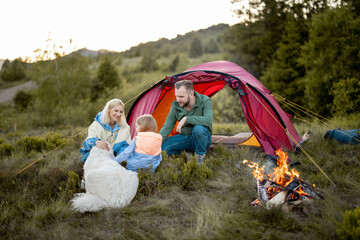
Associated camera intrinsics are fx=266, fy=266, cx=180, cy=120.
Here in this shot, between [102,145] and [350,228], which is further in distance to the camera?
[102,145]

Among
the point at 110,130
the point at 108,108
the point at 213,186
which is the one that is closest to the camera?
the point at 213,186

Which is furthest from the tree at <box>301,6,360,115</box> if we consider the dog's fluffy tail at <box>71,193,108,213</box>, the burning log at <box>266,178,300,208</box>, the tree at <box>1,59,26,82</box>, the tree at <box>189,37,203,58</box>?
the tree at <box>189,37,203,58</box>

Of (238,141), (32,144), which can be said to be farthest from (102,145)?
(238,141)

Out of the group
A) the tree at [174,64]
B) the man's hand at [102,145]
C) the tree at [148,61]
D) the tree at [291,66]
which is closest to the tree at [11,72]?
the tree at [148,61]

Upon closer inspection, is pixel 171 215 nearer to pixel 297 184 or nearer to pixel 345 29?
pixel 297 184

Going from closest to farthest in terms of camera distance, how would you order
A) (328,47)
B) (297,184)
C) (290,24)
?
1. (297,184)
2. (328,47)
3. (290,24)

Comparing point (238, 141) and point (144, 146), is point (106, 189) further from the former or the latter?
point (238, 141)

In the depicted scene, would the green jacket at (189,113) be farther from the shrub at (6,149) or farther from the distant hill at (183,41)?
the distant hill at (183,41)

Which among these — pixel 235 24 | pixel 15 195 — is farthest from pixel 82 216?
pixel 235 24

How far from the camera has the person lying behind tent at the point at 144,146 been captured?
3.32 metres

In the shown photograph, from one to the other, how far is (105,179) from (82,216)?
16.7 inches

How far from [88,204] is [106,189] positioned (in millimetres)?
222

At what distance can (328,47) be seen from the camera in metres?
8.26

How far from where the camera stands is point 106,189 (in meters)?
2.77
